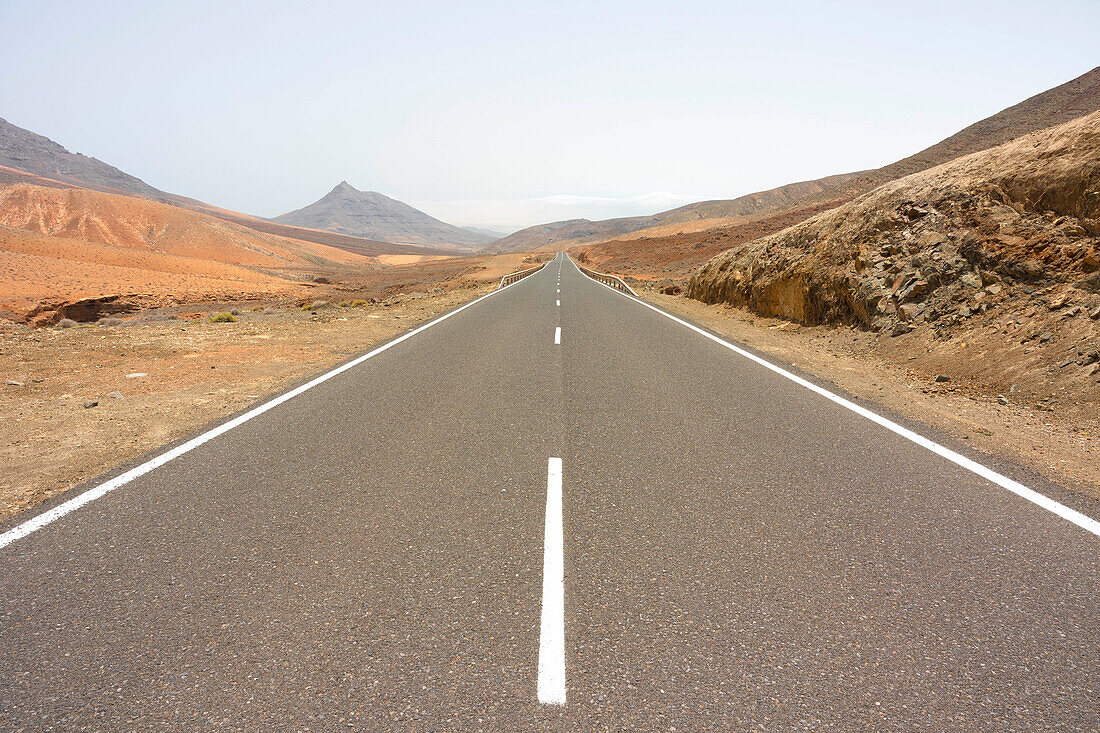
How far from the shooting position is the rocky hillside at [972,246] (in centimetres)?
824

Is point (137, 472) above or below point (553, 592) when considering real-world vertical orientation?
above

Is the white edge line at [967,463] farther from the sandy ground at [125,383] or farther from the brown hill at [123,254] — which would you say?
the brown hill at [123,254]

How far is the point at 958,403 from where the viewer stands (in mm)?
6648

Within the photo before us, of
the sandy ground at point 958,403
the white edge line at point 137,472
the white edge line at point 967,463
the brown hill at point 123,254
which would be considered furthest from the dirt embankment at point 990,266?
the brown hill at point 123,254

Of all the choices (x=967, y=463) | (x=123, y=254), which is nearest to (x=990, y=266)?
(x=967, y=463)

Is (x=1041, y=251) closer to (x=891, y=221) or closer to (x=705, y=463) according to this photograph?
(x=891, y=221)

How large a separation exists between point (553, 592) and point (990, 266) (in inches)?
402

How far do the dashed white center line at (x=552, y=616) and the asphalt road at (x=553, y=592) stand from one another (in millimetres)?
11

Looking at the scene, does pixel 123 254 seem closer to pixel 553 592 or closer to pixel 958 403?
pixel 553 592

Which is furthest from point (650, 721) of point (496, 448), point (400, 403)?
point (400, 403)

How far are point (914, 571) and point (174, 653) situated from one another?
3.76 meters

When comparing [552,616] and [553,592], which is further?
[553,592]

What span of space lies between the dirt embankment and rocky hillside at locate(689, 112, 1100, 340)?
22mm

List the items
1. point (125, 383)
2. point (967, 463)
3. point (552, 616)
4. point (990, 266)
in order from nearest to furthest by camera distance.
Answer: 1. point (552, 616)
2. point (967, 463)
3. point (125, 383)
4. point (990, 266)
